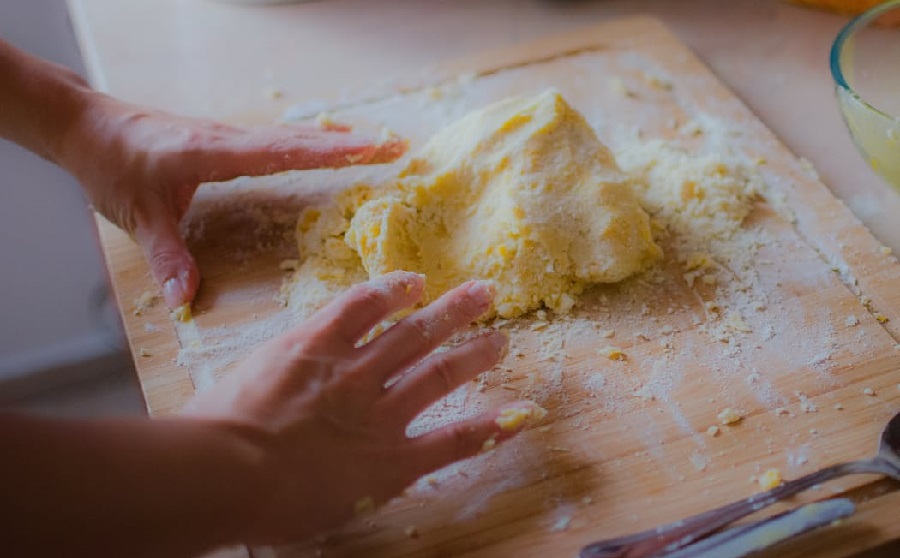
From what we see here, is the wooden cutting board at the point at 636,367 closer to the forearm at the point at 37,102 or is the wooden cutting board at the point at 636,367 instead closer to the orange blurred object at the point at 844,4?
the forearm at the point at 37,102

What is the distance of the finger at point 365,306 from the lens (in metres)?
0.92

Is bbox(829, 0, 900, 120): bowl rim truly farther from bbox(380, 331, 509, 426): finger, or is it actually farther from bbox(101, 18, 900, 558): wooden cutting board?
bbox(380, 331, 509, 426): finger

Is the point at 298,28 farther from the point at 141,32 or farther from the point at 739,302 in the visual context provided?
the point at 739,302

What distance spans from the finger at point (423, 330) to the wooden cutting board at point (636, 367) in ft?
0.29

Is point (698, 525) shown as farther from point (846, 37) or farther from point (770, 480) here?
point (846, 37)

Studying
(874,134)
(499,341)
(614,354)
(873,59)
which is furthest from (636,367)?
(873,59)

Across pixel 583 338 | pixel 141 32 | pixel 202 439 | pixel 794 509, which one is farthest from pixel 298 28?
pixel 794 509

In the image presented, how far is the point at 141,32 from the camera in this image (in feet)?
5.49

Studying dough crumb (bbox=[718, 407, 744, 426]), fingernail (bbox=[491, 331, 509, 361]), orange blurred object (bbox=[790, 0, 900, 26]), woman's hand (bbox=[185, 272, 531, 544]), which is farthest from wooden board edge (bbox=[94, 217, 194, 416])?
orange blurred object (bbox=[790, 0, 900, 26])

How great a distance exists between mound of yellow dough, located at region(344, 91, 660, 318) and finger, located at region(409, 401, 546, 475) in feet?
0.61

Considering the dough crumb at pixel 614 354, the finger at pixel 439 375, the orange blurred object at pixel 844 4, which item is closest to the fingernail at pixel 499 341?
the finger at pixel 439 375

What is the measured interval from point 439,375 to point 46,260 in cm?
111

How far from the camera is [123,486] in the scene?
74 cm

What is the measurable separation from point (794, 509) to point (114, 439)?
627mm
